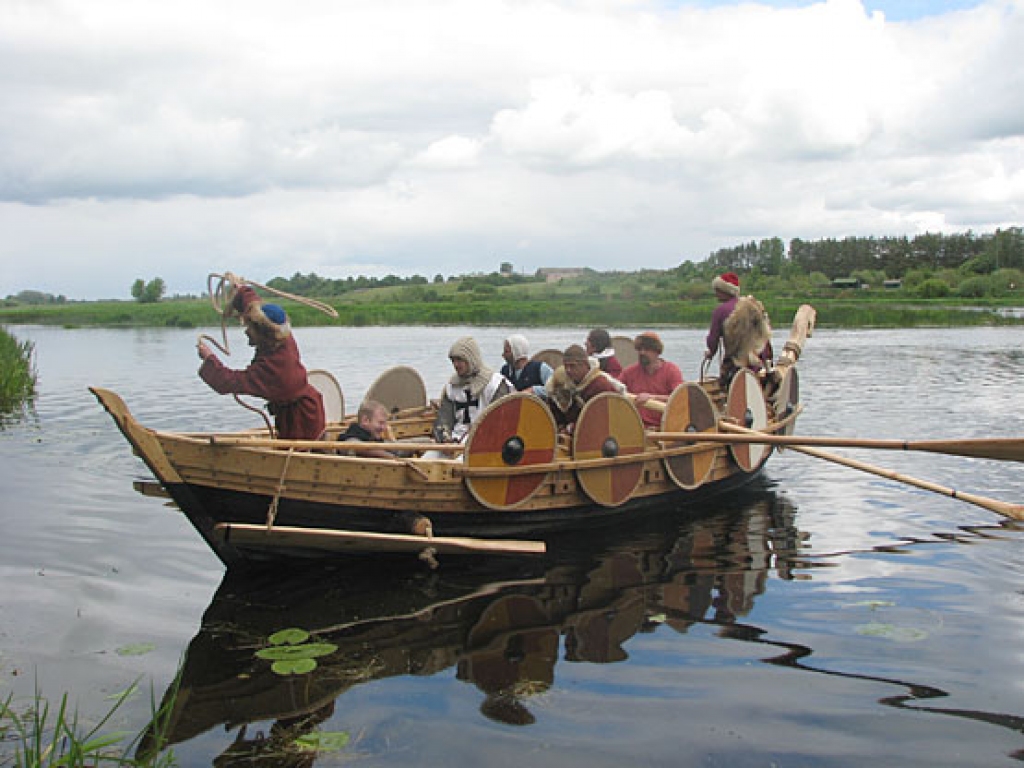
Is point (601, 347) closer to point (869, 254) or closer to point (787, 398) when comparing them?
point (787, 398)

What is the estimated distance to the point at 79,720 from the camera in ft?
16.4

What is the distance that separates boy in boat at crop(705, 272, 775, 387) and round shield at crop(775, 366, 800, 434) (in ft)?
2.74

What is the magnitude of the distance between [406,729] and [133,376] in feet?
79.4

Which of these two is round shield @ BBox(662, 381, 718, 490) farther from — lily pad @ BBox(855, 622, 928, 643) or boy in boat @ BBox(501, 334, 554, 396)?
lily pad @ BBox(855, 622, 928, 643)

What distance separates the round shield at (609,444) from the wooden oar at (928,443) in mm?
307

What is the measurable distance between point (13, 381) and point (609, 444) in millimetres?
14593

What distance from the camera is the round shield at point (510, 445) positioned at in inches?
287

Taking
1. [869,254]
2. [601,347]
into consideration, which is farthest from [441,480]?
[869,254]

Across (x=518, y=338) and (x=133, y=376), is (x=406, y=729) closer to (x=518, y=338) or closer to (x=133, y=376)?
(x=518, y=338)

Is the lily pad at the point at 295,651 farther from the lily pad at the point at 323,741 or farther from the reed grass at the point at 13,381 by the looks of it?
the reed grass at the point at 13,381

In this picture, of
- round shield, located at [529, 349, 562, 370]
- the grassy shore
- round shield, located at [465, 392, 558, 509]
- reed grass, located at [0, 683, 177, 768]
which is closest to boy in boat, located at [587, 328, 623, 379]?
round shield, located at [529, 349, 562, 370]

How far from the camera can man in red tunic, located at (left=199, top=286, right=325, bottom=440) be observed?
643cm

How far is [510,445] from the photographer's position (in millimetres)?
7445

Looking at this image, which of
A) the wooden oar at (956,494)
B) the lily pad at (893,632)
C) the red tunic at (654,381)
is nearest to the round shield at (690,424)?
the wooden oar at (956,494)
